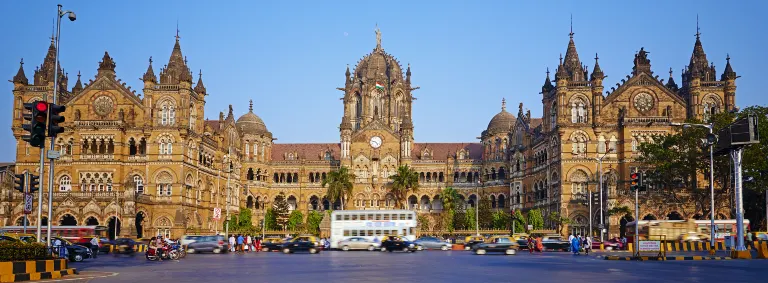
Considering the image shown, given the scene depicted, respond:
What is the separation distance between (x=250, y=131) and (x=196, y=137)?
2300cm

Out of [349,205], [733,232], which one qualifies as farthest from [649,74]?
[349,205]

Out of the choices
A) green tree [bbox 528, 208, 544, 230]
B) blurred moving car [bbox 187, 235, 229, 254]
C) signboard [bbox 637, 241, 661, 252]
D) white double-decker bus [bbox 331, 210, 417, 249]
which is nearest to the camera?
signboard [bbox 637, 241, 661, 252]

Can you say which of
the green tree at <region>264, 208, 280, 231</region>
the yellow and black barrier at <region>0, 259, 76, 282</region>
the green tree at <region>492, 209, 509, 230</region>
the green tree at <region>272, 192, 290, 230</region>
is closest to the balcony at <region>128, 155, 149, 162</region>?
the green tree at <region>264, 208, 280, 231</region>

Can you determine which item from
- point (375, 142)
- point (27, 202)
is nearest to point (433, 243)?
point (27, 202)

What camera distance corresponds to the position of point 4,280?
2442cm

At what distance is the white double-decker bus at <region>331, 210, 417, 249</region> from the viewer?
69.2 metres

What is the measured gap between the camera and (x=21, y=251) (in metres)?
25.8

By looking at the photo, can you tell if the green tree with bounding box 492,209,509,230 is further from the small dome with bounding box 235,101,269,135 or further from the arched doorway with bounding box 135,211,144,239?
the arched doorway with bounding box 135,211,144,239

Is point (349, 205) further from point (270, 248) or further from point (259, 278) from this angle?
point (259, 278)

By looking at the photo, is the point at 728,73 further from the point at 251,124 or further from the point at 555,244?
the point at 251,124

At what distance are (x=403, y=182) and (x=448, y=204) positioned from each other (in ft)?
21.8

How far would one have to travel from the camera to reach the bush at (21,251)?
25.2 m

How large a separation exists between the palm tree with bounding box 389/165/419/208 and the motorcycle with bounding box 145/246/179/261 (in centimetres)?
6232

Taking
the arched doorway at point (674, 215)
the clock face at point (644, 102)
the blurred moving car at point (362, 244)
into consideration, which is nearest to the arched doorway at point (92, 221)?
the blurred moving car at point (362, 244)
